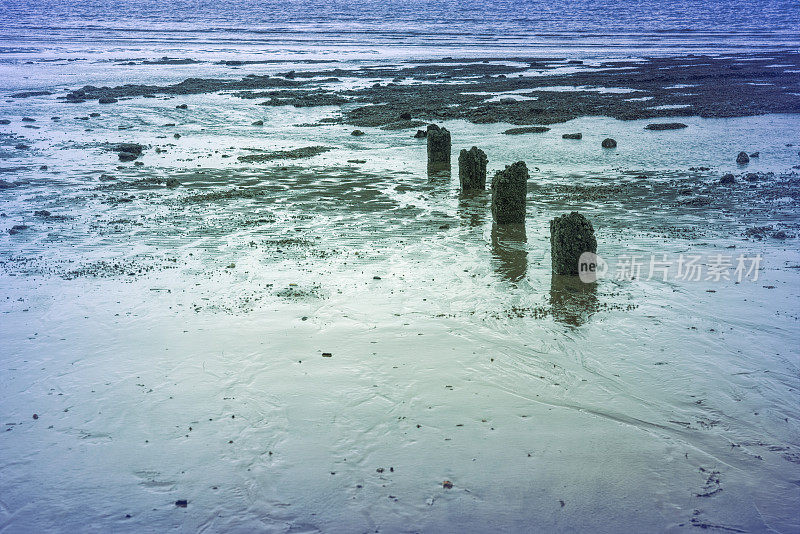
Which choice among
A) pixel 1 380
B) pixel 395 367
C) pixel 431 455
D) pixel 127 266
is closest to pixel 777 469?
pixel 431 455

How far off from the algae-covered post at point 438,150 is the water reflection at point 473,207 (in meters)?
2.56

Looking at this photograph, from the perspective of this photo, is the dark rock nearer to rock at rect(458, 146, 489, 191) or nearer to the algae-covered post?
rock at rect(458, 146, 489, 191)

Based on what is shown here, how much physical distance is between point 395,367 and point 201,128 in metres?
18.8

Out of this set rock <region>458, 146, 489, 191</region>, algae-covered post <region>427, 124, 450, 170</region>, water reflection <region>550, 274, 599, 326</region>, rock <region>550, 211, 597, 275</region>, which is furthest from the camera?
algae-covered post <region>427, 124, 450, 170</region>

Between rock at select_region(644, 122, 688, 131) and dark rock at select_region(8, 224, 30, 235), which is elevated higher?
rock at select_region(644, 122, 688, 131)

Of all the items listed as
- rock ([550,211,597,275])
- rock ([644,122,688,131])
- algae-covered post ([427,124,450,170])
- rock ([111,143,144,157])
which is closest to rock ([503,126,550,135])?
rock ([644,122,688,131])

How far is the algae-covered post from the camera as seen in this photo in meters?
17.8

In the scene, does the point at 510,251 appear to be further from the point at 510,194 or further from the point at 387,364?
the point at 387,364

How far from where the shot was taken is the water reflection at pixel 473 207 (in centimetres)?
1358

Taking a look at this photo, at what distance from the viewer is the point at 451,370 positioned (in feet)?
26.4

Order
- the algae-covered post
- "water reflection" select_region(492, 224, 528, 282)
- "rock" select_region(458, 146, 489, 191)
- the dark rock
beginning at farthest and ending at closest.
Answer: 1. the algae-covered post
2. "rock" select_region(458, 146, 489, 191)
3. the dark rock
4. "water reflection" select_region(492, 224, 528, 282)

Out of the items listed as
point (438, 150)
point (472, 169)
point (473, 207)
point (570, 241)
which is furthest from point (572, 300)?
point (438, 150)

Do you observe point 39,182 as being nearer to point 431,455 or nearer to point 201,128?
point 201,128

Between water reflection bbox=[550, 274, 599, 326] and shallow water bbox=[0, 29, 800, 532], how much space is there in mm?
52
